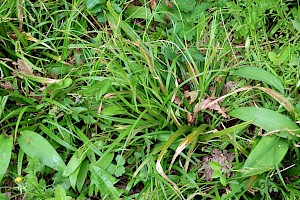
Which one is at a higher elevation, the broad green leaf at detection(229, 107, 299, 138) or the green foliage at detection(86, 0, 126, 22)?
the green foliage at detection(86, 0, 126, 22)

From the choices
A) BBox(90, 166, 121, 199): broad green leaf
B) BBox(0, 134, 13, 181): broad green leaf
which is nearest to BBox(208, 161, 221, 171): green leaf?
BBox(90, 166, 121, 199): broad green leaf

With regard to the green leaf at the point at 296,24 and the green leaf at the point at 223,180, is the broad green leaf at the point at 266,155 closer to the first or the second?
the green leaf at the point at 223,180

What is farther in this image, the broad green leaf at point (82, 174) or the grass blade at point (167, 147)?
the broad green leaf at point (82, 174)

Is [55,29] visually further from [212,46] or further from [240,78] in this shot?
[240,78]

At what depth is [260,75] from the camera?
6.32ft

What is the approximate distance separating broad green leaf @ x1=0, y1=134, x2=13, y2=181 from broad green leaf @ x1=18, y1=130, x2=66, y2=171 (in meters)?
0.06

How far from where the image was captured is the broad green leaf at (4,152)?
6.20 ft

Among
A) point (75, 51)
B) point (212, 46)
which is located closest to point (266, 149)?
point (212, 46)

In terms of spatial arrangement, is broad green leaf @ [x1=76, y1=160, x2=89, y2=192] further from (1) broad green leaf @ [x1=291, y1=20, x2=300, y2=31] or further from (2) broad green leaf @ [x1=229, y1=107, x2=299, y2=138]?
(1) broad green leaf @ [x1=291, y1=20, x2=300, y2=31]

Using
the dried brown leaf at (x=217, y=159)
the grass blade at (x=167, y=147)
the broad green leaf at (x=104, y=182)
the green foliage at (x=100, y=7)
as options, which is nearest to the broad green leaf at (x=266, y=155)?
the dried brown leaf at (x=217, y=159)

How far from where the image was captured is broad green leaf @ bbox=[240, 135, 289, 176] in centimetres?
176

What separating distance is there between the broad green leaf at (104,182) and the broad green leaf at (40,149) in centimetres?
17

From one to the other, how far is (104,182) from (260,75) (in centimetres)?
81

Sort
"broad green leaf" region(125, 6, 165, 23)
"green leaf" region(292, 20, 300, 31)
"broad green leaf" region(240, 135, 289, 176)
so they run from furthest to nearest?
"broad green leaf" region(125, 6, 165, 23) < "green leaf" region(292, 20, 300, 31) < "broad green leaf" region(240, 135, 289, 176)
